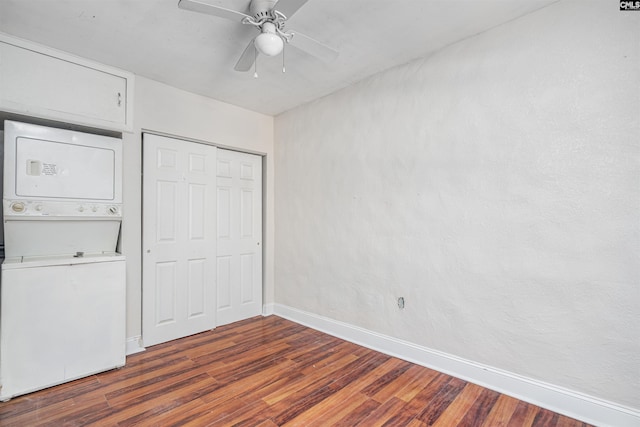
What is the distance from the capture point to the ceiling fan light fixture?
1.85 m

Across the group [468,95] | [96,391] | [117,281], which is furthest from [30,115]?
[468,95]

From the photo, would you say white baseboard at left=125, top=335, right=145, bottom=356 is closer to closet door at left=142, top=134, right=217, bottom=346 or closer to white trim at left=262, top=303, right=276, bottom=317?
closet door at left=142, top=134, right=217, bottom=346

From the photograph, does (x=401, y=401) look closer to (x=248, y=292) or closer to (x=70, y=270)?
(x=248, y=292)

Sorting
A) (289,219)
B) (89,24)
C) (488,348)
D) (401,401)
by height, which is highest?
(89,24)

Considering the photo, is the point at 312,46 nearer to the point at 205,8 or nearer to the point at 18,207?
the point at 205,8

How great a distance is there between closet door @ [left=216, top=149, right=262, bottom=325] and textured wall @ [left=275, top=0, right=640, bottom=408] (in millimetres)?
1236

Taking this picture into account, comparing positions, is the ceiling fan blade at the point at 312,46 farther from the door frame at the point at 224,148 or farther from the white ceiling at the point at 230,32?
the door frame at the point at 224,148

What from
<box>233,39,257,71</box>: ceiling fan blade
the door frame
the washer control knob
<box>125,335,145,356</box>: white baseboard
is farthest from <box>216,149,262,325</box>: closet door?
the washer control knob

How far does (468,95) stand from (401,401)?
7.56ft

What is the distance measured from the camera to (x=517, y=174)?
6.93 ft

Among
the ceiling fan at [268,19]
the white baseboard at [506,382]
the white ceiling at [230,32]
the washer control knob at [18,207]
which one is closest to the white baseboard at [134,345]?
the washer control knob at [18,207]

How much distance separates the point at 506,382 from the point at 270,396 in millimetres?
1667

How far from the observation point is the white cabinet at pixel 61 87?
2.14 m

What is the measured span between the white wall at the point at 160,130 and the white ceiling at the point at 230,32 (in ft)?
0.83
